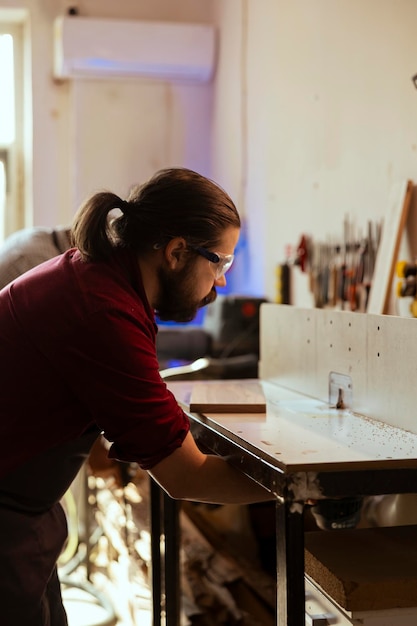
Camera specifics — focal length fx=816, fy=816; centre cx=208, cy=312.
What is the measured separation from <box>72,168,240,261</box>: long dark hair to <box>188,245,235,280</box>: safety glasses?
12 mm

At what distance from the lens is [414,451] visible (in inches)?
51.6

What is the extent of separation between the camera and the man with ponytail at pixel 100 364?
4.29 ft

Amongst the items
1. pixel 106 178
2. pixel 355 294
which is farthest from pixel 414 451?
pixel 106 178

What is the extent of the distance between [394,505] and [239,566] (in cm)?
93

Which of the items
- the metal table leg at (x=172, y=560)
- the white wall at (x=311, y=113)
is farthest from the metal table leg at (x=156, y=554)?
the white wall at (x=311, y=113)

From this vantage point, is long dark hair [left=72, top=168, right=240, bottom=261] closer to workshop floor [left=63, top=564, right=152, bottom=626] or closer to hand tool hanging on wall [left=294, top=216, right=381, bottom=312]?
hand tool hanging on wall [left=294, top=216, right=381, bottom=312]

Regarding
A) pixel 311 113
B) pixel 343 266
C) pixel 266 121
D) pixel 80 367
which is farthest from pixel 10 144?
pixel 80 367

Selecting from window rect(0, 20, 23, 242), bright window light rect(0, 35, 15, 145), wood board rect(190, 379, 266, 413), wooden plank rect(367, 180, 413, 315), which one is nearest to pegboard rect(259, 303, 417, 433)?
wood board rect(190, 379, 266, 413)

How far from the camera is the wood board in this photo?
1.71 metres

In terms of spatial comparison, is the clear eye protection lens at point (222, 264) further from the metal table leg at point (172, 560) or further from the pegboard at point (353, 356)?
the metal table leg at point (172, 560)

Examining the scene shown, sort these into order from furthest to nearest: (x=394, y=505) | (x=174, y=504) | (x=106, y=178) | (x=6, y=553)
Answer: (x=106, y=178) < (x=394, y=505) < (x=174, y=504) < (x=6, y=553)

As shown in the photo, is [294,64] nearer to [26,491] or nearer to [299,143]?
[299,143]

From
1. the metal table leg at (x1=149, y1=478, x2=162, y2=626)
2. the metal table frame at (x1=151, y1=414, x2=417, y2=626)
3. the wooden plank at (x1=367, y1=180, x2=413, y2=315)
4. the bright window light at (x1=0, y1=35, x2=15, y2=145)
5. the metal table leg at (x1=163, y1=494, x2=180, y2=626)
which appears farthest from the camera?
the bright window light at (x1=0, y1=35, x2=15, y2=145)

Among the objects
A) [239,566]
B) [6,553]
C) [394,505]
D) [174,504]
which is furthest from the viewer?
[239,566]
